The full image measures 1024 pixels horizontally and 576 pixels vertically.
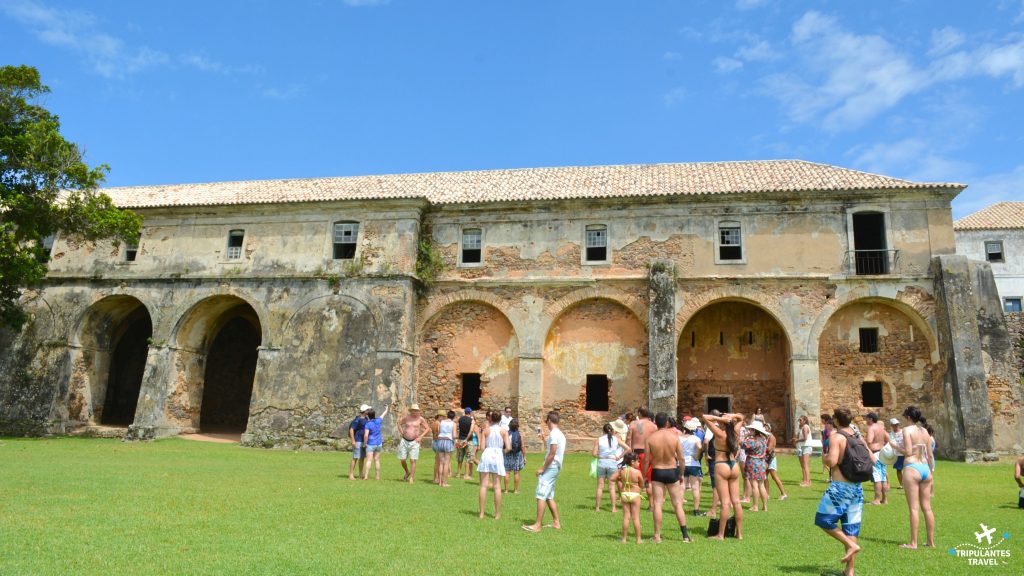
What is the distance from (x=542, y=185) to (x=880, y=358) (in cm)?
1266

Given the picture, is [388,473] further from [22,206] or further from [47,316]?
[47,316]

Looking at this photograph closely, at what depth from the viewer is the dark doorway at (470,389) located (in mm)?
23156

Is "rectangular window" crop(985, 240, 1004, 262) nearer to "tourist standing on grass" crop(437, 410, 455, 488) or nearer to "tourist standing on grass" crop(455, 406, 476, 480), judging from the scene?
"tourist standing on grass" crop(455, 406, 476, 480)

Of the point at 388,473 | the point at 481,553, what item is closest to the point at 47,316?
the point at 388,473

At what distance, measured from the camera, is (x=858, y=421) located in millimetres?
20891

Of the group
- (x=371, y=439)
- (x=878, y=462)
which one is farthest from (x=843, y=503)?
(x=371, y=439)

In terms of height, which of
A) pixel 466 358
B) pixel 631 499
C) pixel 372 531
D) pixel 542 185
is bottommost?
pixel 372 531

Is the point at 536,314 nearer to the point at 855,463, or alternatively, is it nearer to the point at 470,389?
the point at 470,389

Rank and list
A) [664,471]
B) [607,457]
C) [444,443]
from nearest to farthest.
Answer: [664,471] → [607,457] → [444,443]

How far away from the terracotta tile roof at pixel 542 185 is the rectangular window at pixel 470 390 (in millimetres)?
6099

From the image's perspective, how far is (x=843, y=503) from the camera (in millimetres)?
6840

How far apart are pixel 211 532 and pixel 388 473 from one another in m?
7.39

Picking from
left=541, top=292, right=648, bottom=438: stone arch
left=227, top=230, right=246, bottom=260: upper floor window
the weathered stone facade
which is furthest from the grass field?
left=227, top=230, right=246, bottom=260: upper floor window

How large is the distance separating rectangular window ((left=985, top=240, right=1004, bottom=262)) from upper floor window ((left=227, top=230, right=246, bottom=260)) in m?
38.8
